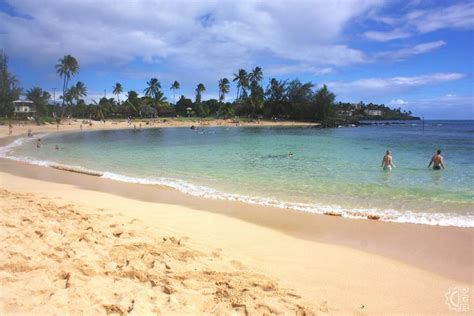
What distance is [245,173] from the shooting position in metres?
16.5

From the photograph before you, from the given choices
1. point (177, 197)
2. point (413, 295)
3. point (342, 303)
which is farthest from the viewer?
point (177, 197)

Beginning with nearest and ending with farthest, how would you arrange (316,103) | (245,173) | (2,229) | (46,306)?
(46,306) → (2,229) → (245,173) → (316,103)

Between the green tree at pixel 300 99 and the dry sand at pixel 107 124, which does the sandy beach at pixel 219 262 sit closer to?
the dry sand at pixel 107 124

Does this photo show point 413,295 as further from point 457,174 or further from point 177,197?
point 457,174

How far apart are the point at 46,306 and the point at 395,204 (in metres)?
9.78

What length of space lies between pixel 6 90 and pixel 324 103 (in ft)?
265

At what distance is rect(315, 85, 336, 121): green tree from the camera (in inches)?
4092

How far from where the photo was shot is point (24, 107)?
77000 millimetres

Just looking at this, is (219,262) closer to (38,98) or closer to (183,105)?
(38,98)

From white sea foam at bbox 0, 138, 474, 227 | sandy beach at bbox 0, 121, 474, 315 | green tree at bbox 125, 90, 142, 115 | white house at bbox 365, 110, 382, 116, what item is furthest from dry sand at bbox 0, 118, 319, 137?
white house at bbox 365, 110, 382, 116

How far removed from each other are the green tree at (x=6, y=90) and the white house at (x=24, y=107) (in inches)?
48.4

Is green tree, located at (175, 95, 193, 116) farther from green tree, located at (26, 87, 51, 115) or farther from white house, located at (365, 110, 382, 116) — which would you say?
white house, located at (365, 110, 382, 116)

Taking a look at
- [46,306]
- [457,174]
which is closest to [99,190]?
[46,306]

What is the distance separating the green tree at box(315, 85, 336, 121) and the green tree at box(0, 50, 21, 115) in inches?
3087
